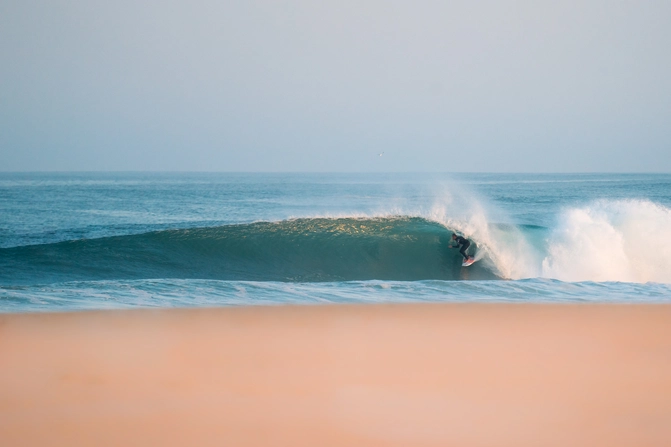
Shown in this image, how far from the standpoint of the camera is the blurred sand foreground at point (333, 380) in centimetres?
321

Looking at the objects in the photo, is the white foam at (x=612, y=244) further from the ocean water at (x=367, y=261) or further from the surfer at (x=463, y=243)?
the surfer at (x=463, y=243)

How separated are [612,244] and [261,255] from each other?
6.91 metres

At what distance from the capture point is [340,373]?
4109 mm

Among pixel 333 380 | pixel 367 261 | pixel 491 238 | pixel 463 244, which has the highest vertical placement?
pixel 491 238

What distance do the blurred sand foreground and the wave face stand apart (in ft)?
15.9

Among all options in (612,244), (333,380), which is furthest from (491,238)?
(333,380)

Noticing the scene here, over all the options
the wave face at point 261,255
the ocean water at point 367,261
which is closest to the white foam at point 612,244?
the ocean water at point 367,261

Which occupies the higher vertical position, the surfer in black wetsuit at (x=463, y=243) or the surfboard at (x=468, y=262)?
the surfer in black wetsuit at (x=463, y=243)

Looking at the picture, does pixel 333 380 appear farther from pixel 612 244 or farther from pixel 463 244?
pixel 612 244

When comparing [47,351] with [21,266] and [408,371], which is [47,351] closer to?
[408,371]

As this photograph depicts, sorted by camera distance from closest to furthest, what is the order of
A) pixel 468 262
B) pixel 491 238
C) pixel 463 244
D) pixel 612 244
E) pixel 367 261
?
pixel 612 244 → pixel 468 262 → pixel 367 261 → pixel 463 244 → pixel 491 238

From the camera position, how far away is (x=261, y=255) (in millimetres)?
11695

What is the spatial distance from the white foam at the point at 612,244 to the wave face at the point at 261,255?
4.89 ft

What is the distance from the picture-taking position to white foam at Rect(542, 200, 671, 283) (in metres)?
10.2
